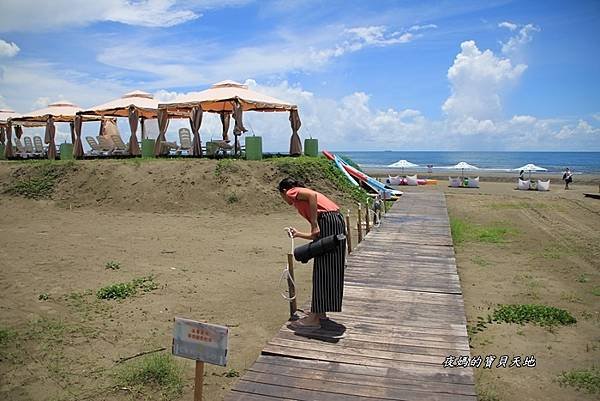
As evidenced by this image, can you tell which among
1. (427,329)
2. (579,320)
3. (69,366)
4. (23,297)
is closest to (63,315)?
(23,297)

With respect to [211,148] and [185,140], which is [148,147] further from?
[211,148]

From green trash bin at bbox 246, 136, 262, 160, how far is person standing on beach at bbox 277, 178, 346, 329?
11844 mm

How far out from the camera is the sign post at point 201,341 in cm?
280

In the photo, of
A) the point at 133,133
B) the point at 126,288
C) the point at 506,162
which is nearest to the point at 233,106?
the point at 133,133

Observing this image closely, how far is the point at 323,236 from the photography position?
4.50 m

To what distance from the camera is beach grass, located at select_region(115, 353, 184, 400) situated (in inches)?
157

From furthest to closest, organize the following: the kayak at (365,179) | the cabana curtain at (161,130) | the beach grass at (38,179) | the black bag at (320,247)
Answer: the kayak at (365,179) < the cabana curtain at (161,130) < the beach grass at (38,179) < the black bag at (320,247)

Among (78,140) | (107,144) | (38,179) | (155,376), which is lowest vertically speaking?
(155,376)

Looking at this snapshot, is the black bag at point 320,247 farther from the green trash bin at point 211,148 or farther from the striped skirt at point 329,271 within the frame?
the green trash bin at point 211,148

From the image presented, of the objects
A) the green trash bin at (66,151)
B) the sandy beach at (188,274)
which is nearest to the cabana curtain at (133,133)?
the green trash bin at (66,151)

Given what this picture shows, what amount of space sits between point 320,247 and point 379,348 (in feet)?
3.42

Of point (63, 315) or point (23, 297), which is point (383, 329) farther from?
point (23, 297)

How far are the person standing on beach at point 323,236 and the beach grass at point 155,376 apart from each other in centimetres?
142

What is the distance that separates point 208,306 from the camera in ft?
19.9
